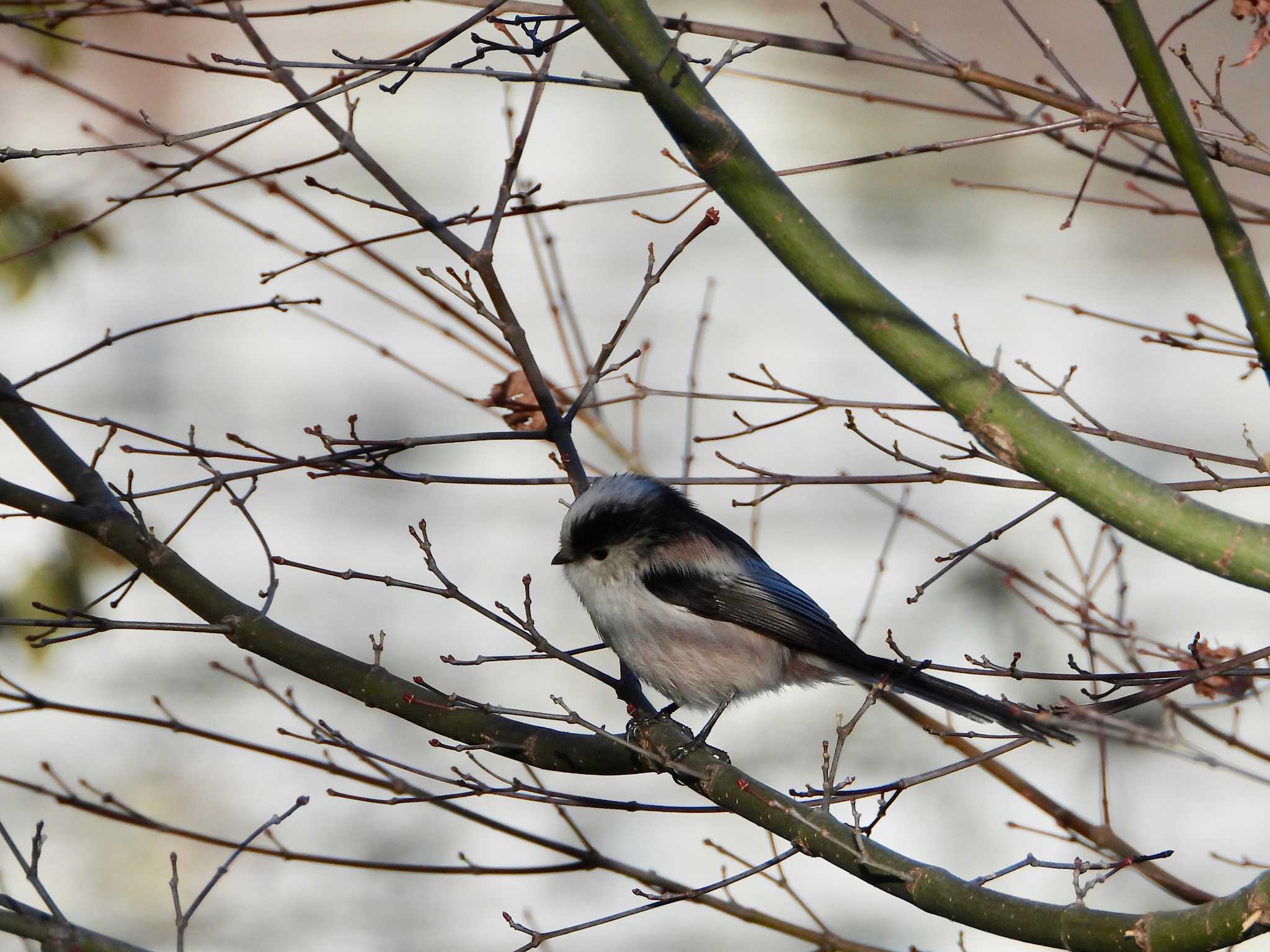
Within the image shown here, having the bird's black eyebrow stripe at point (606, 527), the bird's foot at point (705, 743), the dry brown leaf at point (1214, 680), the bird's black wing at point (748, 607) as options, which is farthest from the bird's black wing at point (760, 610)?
the dry brown leaf at point (1214, 680)

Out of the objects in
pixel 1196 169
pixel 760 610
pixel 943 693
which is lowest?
pixel 943 693

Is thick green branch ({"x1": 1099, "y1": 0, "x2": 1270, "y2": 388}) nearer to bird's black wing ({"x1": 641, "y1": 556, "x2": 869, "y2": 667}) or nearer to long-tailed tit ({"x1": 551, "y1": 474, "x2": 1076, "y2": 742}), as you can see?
long-tailed tit ({"x1": 551, "y1": 474, "x2": 1076, "y2": 742})

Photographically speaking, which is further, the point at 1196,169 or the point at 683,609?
the point at 683,609

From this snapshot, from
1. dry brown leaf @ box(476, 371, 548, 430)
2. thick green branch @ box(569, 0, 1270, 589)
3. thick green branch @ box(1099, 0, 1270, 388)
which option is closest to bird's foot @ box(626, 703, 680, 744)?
dry brown leaf @ box(476, 371, 548, 430)

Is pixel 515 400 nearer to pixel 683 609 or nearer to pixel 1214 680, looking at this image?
pixel 683 609

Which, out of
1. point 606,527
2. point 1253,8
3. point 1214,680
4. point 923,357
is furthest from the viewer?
point 606,527

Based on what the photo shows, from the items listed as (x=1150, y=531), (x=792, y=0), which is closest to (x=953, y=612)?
(x=792, y=0)

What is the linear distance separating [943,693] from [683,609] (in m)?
0.89

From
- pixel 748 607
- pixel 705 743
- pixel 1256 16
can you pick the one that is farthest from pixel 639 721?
pixel 1256 16

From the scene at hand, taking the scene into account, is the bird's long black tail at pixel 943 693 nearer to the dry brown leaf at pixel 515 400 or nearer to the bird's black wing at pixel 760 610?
the bird's black wing at pixel 760 610

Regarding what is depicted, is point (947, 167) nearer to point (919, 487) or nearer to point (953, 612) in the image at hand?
point (919, 487)

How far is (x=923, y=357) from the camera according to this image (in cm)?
216

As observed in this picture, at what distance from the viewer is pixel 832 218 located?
609cm

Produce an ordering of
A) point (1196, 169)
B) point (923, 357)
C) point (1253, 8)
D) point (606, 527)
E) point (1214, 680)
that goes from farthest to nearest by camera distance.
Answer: point (606, 527) → point (1214, 680) → point (1253, 8) → point (923, 357) → point (1196, 169)
